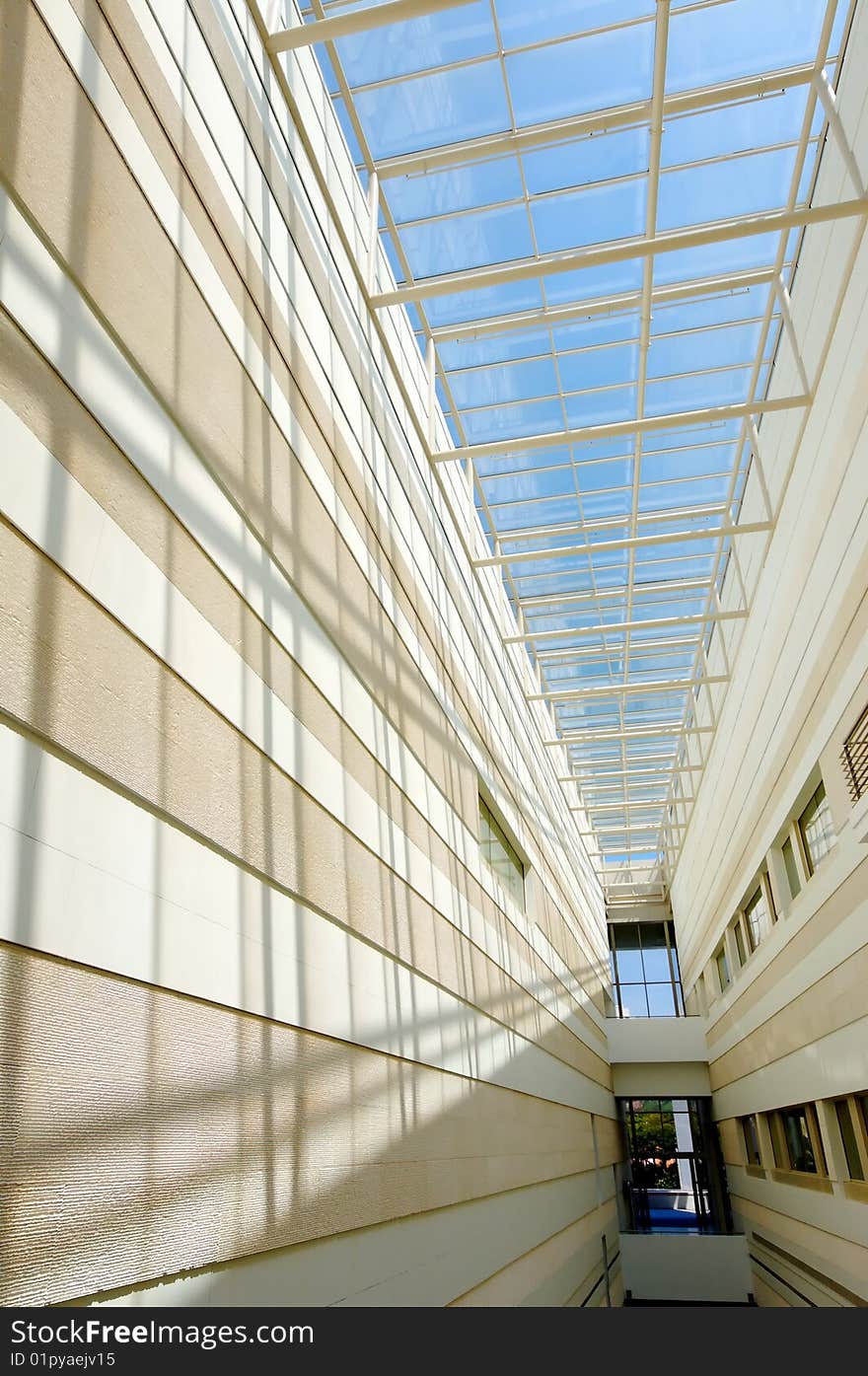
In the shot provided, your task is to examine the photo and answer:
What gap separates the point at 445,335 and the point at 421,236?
1100 millimetres

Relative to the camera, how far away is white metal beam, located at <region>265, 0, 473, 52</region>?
20.2 feet

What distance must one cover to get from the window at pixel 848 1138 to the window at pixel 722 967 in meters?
9.59

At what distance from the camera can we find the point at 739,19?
8930mm

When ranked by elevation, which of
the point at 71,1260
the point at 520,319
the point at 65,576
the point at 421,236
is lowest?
the point at 71,1260

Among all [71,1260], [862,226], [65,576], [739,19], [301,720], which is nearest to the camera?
[71,1260]

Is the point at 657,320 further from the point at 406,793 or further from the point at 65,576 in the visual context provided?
the point at 65,576

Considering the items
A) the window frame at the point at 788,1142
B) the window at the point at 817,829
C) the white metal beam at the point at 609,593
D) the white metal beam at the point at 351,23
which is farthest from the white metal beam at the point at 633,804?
the white metal beam at the point at 351,23

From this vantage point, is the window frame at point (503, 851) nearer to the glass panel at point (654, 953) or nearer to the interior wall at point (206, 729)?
the interior wall at point (206, 729)

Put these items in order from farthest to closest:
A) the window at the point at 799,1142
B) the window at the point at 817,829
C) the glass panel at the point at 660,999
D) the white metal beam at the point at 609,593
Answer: the glass panel at the point at 660,999
the white metal beam at the point at 609,593
the window at the point at 799,1142
the window at the point at 817,829

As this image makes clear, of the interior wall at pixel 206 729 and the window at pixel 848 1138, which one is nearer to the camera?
the interior wall at pixel 206 729

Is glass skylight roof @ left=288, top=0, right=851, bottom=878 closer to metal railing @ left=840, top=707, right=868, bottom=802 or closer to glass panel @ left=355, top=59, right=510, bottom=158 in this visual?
glass panel @ left=355, top=59, right=510, bottom=158

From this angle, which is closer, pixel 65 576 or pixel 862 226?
pixel 65 576

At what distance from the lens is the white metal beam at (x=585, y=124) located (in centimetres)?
855

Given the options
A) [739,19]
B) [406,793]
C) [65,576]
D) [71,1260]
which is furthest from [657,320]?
[71,1260]
